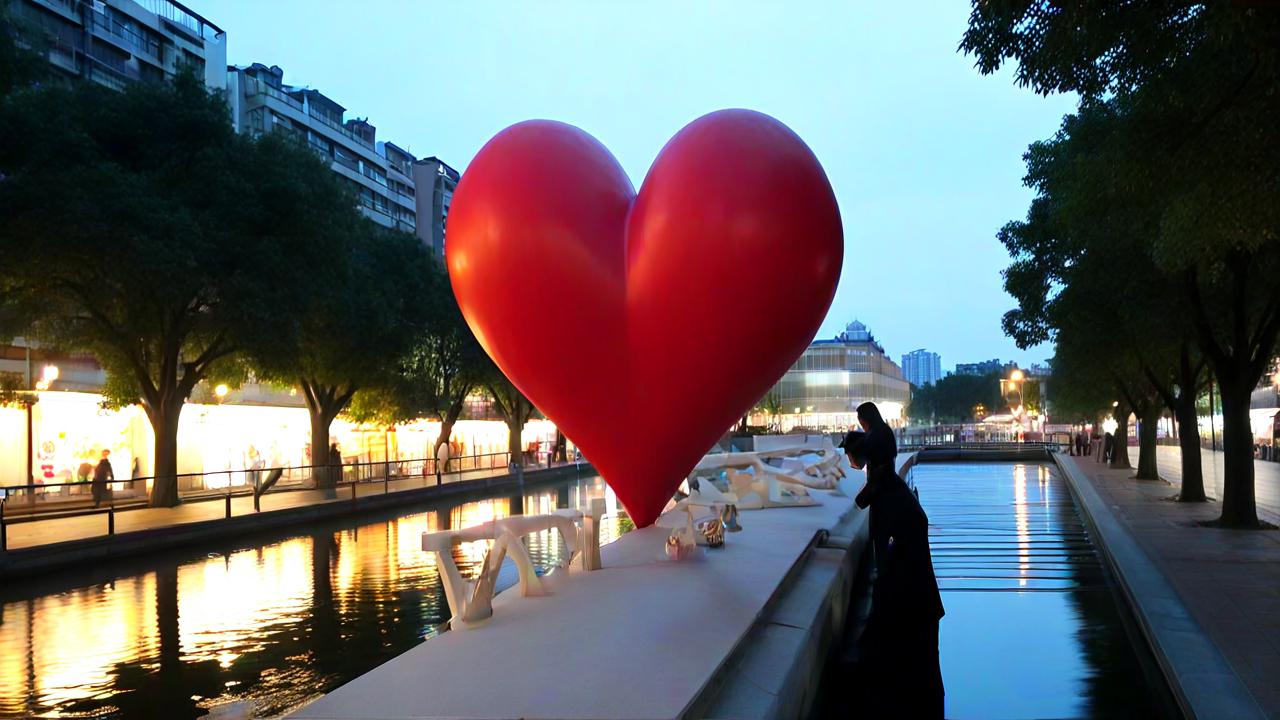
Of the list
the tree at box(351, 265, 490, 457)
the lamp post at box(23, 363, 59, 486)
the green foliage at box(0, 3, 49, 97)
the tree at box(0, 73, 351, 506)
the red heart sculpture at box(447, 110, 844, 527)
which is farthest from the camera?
the tree at box(351, 265, 490, 457)

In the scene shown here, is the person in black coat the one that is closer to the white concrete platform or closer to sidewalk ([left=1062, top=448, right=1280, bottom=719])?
Answer: the white concrete platform

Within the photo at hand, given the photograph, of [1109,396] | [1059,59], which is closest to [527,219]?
[1059,59]

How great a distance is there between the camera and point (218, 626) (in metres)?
11.7

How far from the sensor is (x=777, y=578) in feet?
26.8

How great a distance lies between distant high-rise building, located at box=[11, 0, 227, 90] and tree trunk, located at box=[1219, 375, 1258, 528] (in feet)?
136

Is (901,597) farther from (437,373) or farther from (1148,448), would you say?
(437,373)

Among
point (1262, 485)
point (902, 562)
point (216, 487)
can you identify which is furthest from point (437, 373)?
point (902, 562)

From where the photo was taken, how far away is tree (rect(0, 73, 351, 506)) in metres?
20.7

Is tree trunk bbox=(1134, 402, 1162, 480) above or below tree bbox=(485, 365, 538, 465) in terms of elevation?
below

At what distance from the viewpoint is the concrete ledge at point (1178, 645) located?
246 inches

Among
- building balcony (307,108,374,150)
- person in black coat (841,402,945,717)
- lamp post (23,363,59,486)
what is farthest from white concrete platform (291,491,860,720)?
building balcony (307,108,374,150)

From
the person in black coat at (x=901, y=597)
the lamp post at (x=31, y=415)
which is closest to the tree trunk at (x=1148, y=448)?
the person in black coat at (x=901, y=597)

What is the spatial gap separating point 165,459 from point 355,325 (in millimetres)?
6975

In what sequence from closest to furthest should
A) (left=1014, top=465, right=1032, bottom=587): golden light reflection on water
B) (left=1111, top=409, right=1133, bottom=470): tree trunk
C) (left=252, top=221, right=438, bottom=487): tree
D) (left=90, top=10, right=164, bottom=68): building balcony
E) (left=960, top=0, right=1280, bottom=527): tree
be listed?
(left=960, top=0, right=1280, bottom=527): tree → (left=1014, top=465, right=1032, bottom=587): golden light reflection on water → (left=252, top=221, right=438, bottom=487): tree → (left=1111, top=409, right=1133, bottom=470): tree trunk → (left=90, top=10, right=164, bottom=68): building balcony
